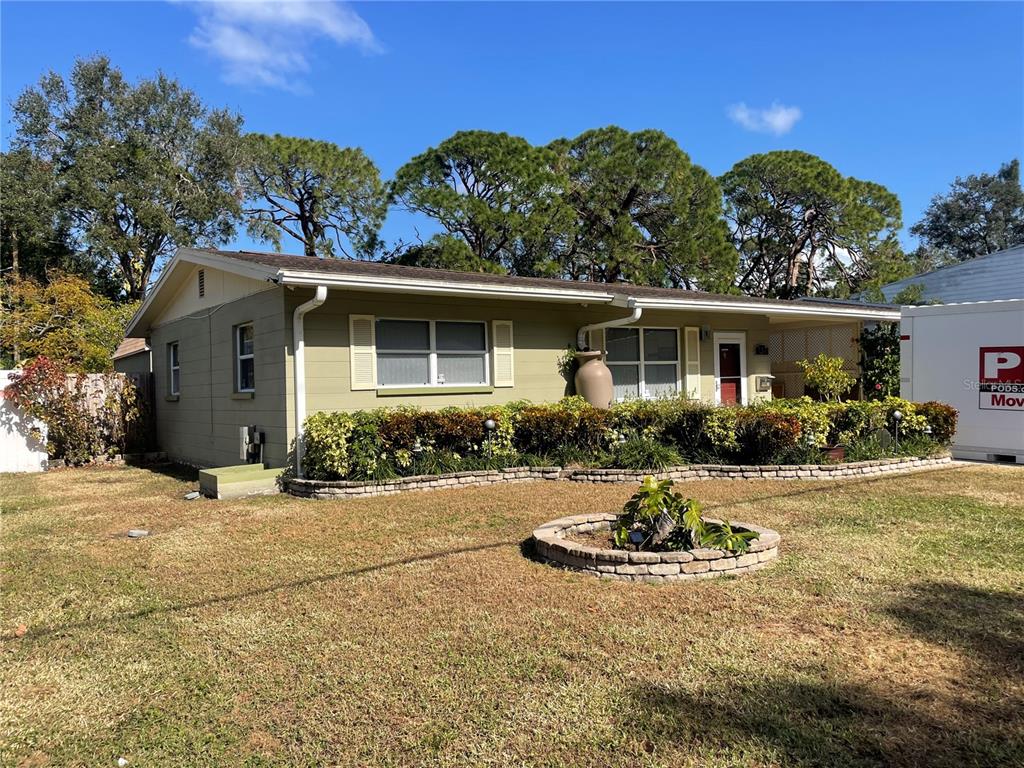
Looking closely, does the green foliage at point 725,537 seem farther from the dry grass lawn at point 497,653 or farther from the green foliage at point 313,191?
the green foliage at point 313,191

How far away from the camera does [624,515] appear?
501 centimetres

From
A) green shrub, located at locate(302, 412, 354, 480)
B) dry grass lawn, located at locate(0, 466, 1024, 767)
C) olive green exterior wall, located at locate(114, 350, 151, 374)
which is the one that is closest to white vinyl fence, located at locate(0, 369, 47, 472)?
olive green exterior wall, located at locate(114, 350, 151, 374)

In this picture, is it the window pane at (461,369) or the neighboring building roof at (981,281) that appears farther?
the neighboring building roof at (981,281)

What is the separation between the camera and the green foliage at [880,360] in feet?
43.1

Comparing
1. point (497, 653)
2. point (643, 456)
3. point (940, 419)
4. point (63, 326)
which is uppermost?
point (63, 326)

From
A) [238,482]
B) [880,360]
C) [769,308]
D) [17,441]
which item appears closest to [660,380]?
[769,308]

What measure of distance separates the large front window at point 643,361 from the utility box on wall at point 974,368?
3910mm

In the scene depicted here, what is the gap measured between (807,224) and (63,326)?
25.8 metres

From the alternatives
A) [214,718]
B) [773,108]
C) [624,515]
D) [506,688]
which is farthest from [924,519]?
[773,108]

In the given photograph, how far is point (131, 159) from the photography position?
2275cm

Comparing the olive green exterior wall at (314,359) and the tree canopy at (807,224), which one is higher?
the tree canopy at (807,224)

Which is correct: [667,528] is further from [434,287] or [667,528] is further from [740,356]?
[740,356]

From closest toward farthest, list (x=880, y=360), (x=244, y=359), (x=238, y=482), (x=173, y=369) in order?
(x=238, y=482) < (x=244, y=359) < (x=173, y=369) < (x=880, y=360)

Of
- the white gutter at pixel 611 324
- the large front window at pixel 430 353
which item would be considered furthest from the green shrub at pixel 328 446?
the white gutter at pixel 611 324
